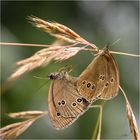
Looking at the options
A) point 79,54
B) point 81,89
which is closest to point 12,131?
point 81,89

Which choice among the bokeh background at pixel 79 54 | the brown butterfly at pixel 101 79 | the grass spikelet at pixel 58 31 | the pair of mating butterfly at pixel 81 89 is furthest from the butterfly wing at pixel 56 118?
the bokeh background at pixel 79 54

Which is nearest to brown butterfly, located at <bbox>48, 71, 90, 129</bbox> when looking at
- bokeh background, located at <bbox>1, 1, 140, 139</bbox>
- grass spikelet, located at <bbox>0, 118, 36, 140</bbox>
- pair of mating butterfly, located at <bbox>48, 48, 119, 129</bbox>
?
pair of mating butterfly, located at <bbox>48, 48, 119, 129</bbox>

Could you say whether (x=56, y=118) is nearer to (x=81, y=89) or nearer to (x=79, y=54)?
(x=81, y=89)

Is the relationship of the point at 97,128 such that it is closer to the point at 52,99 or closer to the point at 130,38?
the point at 52,99

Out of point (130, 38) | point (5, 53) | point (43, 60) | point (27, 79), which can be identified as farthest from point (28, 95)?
point (43, 60)

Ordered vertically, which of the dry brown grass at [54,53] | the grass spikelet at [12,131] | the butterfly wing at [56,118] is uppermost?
the dry brown grass at [54,53]

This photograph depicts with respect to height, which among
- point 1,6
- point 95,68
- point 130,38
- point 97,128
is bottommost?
point 97,128

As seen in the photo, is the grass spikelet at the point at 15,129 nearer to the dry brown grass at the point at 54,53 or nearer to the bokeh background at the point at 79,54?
the dry brown grass at the point at 54,53
